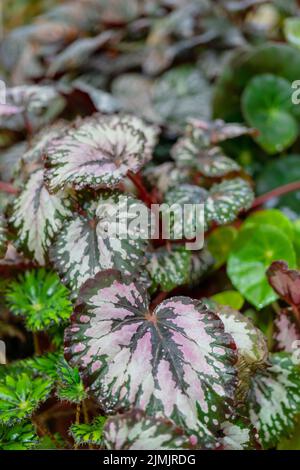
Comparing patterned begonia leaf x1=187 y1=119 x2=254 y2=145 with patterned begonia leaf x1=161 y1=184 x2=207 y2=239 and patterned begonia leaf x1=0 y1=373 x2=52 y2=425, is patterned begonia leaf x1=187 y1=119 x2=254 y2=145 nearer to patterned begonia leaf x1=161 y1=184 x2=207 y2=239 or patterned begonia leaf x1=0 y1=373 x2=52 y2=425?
patterned begonia leaf x1=161 y1=184 x2=207 y2=239

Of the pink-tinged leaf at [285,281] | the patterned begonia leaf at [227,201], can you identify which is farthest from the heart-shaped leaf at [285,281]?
the patterned begonia leaf at [227,201]

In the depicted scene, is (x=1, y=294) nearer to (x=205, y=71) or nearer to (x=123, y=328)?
(x=123, y=328)

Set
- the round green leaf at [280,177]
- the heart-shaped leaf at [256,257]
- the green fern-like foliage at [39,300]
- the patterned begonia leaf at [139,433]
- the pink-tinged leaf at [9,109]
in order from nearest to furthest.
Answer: the patterned begonia leaf at [139,433] → the green fern-like foliage at [39,300] → the heart-shaped leaf at [256,257] → the pink-tinged leaf at [9,109] → the round green leaf at [280,177]

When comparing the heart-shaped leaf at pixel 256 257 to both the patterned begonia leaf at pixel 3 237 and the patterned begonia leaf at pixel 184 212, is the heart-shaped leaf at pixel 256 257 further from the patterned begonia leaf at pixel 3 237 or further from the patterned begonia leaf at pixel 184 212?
the patterned begonia leaf at pixel 3 237

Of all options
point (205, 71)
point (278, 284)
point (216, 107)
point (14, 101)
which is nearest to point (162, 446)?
point (278, 284)

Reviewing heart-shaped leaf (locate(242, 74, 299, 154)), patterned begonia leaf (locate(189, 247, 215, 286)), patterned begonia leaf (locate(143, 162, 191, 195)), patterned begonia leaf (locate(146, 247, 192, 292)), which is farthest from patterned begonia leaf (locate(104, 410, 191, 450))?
heart-shaped leaf (locate(242, 74, 299, 154))

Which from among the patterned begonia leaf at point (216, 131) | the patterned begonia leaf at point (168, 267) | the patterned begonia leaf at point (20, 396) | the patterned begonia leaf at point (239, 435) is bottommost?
the patterned begonia leaf at point (239, 435)

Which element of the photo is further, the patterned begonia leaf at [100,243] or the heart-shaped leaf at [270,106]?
the heart-shaped leaf at [270,106]
